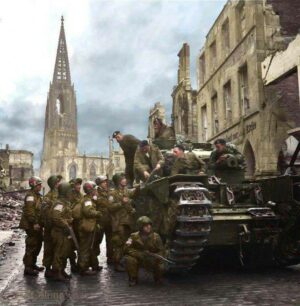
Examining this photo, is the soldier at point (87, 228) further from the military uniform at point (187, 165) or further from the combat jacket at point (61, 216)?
the military uniform at point (187, 165)

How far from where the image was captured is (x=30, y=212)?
25.8 ft

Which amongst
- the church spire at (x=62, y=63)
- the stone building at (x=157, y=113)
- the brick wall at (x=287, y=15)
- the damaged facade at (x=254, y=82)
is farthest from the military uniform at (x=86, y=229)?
the church spire at (x=62, y=63)

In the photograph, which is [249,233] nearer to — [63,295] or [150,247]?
[150,247]

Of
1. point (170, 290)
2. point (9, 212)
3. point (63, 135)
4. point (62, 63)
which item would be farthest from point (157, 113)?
point (62, 63)

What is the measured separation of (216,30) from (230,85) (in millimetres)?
3320

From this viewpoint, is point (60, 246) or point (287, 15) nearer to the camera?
point (60, 246)

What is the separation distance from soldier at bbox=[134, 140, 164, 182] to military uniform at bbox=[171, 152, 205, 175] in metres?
0.52

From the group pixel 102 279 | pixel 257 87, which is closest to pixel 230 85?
pixel 257 87

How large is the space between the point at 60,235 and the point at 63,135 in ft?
384

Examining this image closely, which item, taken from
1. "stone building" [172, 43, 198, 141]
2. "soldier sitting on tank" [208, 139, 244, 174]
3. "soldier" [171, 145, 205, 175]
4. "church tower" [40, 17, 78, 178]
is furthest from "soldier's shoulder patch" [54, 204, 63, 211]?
"church tower" [40, 17, 78, 178]

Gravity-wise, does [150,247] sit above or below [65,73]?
below

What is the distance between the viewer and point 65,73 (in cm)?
13012

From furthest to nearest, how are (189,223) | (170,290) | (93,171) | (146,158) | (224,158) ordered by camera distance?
1. (93,171)
2. (146,158)
3. (224,158)
4. (170,290)
5. (189,223)

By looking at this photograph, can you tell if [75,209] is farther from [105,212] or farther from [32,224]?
[105,212]
